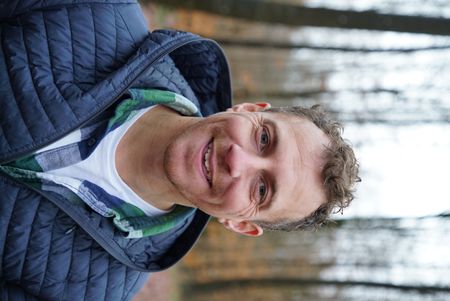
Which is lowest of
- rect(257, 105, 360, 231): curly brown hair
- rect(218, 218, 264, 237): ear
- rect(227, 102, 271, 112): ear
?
rect(218, 218, 264, 237): ear

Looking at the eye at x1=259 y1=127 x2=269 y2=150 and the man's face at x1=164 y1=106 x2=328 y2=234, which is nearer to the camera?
the man's face at x1=164 y1=106 x2=328 y2=234

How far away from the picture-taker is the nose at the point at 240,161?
116 inches

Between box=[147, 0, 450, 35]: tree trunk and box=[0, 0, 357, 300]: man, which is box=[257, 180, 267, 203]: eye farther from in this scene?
box=[147, 0, 450, 35]: tree trunk

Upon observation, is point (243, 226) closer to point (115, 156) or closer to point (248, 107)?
point (248, 107)

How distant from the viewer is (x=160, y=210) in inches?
134

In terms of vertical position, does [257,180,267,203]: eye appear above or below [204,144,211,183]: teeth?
below

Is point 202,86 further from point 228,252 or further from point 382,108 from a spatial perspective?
point 228,252

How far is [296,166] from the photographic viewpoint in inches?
126

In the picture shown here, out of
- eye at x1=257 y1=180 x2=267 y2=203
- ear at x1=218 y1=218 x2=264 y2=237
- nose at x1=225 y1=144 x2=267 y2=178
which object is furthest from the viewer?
ear at x1=218 y1=218 x2=264 y2=237

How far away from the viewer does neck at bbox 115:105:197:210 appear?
314 centimetres

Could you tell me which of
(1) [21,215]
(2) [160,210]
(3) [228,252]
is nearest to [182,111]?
(2) [160,210]

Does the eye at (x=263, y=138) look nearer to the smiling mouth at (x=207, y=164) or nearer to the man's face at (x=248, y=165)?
the man's face at (x=248, y=165)

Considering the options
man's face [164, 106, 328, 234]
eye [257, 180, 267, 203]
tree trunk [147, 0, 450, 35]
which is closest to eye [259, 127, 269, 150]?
man's face [164, 106, 328, 234]

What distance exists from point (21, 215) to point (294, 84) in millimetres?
7444
